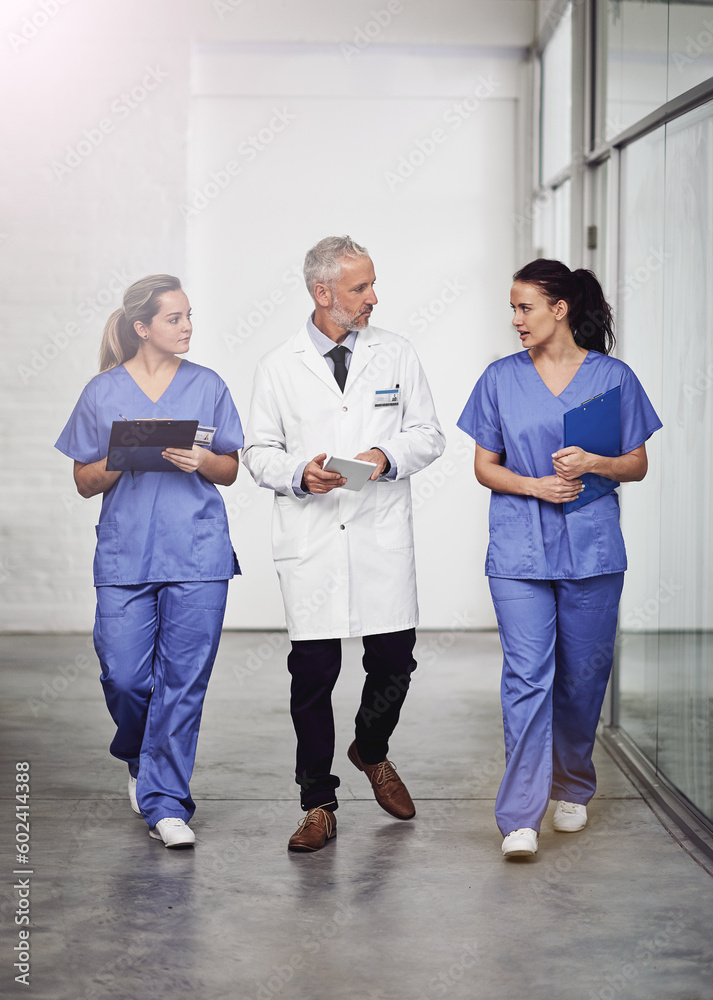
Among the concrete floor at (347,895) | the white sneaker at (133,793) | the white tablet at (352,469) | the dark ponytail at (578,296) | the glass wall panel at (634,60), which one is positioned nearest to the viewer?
the concrete floor at (347,895)

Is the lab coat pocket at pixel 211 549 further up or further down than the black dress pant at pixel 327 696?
further up

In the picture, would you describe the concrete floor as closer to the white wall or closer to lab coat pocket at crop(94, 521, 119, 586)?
lab coat pocket at crop(94, 521, 119, 586)

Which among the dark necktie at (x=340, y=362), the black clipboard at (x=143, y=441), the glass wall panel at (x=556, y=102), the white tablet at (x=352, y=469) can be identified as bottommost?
the white tablet at (x=352, y=469)

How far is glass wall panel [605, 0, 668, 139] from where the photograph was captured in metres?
3.27

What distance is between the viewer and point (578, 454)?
2576mm

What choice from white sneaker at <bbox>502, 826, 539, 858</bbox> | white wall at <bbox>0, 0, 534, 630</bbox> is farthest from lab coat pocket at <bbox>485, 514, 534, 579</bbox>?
white wall at <bbox>0, 0, 534, 630</bbox>

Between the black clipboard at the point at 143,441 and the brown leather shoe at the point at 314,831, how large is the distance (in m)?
0.95

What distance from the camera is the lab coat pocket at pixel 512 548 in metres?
A: 2.68

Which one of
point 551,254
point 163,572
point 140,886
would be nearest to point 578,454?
point 163,572

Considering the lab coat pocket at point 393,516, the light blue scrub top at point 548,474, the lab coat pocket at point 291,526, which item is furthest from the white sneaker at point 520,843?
the lab coat pocket at point 291,526

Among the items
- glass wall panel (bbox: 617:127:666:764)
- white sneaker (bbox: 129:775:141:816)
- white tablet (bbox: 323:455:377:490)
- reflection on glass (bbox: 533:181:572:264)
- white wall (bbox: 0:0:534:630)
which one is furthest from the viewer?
white wall (bbox: 0:0:534:630)

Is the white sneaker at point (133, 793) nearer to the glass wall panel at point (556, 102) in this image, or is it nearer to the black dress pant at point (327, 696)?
the black dress pant at point (327, 696)

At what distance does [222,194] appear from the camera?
595 centimetres

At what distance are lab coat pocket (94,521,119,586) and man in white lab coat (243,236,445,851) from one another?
38cm
